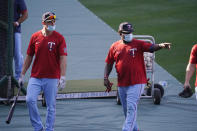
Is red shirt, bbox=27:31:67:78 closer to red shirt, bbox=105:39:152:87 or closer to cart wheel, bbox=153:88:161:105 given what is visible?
red shirt, bbox=105:39:152:87

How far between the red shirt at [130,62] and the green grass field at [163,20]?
17.4ft

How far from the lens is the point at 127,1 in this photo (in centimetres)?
2586

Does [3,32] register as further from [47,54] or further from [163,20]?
[163,20]

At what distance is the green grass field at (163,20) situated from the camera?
57.1 ft

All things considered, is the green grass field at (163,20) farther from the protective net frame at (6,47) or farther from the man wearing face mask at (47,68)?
the man wearing face mask at (47,68)

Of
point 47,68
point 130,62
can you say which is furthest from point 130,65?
point 47,68

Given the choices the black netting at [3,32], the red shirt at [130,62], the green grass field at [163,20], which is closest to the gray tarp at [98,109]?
the black netting at [3,32]

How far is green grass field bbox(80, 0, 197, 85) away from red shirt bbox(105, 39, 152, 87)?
5.31 meters

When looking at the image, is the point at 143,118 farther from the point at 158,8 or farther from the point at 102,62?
the point at 158,8

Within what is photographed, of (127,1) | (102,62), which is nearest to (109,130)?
(102,62)

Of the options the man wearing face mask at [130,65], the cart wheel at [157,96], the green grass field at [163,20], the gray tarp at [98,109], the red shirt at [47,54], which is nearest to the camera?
the man wearing face mask at [130,65]

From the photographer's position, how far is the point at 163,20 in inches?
877

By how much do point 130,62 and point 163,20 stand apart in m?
12.5

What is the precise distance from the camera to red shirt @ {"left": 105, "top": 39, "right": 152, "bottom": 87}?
32.9 feet
